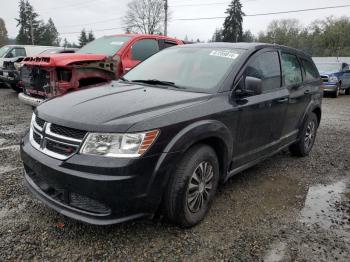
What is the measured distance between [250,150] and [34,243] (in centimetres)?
244

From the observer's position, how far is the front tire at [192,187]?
9.19ft

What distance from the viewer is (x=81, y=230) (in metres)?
2.96

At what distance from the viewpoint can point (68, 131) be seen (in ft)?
8.62

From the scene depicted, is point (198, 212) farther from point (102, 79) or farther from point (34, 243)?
point (102, 79)

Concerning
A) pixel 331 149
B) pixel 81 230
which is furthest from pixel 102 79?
pixel 331 149

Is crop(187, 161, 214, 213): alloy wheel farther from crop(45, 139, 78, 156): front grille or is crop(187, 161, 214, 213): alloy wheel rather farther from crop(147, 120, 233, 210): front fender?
crop(45, 139, 78, 156): front grille

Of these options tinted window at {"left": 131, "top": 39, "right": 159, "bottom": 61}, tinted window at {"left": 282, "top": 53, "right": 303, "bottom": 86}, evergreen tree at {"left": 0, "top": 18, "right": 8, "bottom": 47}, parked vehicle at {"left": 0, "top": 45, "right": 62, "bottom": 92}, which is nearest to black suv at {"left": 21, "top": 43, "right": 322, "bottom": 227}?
tinted window at {"left": 282, "top": 53, "right": 303, "bottom": 86}

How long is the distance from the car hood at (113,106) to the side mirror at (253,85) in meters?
0.52

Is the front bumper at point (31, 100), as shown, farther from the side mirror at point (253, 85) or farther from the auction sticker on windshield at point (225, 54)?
the side mirror at point (253, 85)

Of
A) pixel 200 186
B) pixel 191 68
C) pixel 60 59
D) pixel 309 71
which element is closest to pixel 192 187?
pixel 200 186

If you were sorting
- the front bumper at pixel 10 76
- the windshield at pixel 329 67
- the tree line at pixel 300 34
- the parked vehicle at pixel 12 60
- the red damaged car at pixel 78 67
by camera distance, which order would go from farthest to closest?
the tree line at pixel 300 34
the windshield at pixel 329 67
the parked vehicle at pixel 12 60
the front bumper at pixel 10 76
the red damaged car at pixel 78 67

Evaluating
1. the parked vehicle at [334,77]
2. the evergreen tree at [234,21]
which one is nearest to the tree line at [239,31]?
the evergreen tree at [234,21]

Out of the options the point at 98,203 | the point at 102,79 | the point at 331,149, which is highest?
the point at 102,79

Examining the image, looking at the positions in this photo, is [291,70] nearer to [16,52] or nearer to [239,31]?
[16,52]
